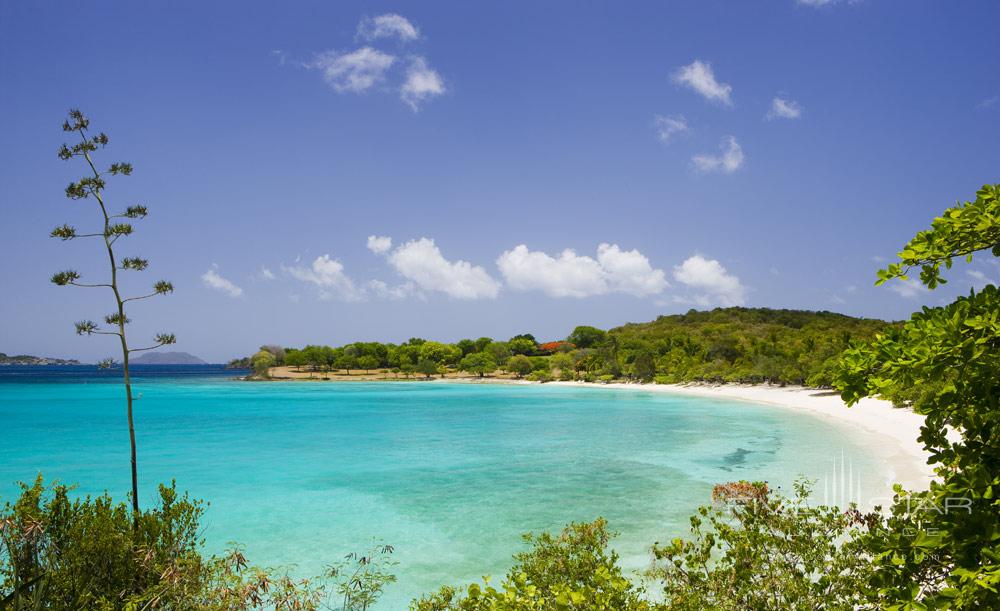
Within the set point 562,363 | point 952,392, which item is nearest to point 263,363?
point 562,363

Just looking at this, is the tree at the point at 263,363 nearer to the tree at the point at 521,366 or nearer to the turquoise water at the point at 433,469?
the tree at the point at 521,366

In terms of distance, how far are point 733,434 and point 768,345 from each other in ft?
145

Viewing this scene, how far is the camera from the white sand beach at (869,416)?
742 inches

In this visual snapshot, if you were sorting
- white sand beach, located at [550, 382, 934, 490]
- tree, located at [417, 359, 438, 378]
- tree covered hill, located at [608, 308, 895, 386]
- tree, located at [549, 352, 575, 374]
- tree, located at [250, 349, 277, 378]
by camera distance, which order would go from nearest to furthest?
white sand beach, located at [550, 382, 934, 490]
tree covered hill, located at [608, 308, 895, 386]
tree, located at [549, 352, 575, 374]
tree, located at [417, 359, 438, 378]
tree, located at [250, 349, 277, 378]

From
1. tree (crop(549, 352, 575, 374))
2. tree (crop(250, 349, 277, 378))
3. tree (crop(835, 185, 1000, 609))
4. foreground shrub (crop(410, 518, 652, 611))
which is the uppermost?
tree (crop(835, 185, 1000, 609))

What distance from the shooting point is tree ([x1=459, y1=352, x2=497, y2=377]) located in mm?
122438

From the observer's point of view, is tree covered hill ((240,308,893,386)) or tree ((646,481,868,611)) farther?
tree covered hill ((240,308,893,386))

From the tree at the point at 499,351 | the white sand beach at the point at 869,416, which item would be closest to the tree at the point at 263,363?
the tree at the point at 499,351

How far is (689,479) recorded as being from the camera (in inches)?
771

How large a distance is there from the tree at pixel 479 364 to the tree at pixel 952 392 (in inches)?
4742

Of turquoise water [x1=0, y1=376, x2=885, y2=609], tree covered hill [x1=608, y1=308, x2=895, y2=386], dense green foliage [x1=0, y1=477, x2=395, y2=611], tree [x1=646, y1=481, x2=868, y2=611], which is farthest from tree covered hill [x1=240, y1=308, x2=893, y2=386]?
dense green foliage [x1=0, y1=477, x2=395, y2=611]

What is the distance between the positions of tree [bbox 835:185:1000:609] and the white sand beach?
0.27 metres

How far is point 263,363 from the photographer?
141375mm

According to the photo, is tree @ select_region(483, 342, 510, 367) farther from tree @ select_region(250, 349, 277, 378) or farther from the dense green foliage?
the dense green foliage
